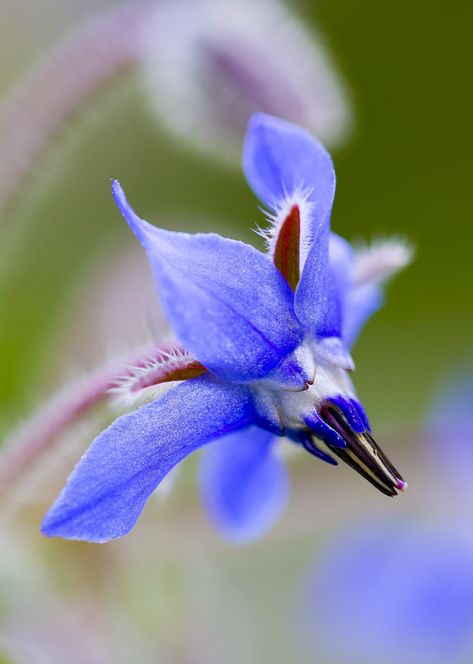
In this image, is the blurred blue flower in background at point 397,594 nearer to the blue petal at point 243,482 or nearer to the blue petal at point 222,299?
the blue petal at point 243,482

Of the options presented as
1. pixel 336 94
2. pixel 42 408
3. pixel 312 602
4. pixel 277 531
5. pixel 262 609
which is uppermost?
pixel 336 94

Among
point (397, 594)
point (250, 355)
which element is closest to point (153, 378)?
point (250, 355)

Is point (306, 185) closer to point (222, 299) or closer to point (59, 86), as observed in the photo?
point (222, 299)

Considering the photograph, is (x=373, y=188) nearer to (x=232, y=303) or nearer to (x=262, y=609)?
(x=262, y=609)

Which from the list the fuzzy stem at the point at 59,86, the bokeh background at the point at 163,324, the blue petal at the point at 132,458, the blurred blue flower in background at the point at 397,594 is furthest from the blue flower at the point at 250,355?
the blurred blue flower in background at the point at 397,594

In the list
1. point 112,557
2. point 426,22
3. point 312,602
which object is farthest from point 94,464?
point 426,22

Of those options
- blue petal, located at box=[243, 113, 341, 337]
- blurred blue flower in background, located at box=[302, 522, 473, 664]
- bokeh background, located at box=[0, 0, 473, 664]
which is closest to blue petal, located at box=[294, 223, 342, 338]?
blue petal, located at box=[243, 113, 341, 337]

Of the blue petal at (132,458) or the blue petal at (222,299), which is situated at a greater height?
the blue petal at (222,299)
